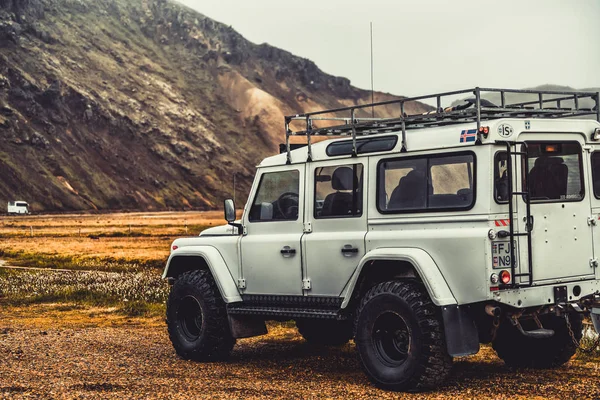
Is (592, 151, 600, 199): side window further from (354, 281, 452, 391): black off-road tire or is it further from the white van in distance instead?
the white van in distance

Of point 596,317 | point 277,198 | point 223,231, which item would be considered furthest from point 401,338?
point 223,231

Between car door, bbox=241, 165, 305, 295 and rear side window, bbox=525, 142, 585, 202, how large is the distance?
2.90 meters

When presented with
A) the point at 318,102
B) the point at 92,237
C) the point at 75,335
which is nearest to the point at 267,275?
the point at 75,335

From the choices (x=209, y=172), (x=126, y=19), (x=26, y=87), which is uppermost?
(x=126, y=19)

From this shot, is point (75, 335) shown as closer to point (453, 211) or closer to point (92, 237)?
point (453, 211)

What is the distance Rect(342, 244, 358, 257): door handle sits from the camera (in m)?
9.80

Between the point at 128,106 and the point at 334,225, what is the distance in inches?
5040

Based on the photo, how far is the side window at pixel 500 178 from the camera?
8.75 m

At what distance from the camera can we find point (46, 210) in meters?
109

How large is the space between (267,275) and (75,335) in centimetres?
510

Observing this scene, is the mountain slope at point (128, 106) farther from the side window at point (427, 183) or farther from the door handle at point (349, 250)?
the side window at point (427, 183)

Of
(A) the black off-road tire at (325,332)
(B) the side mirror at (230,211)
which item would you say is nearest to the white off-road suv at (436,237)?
(B) the side mirror at (230,211)

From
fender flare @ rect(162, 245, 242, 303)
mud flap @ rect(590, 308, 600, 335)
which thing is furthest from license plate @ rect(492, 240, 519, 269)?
fender flare @ rect(162, 245, 242, 303)

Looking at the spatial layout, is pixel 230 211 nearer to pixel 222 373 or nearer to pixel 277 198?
pixel 277 198
